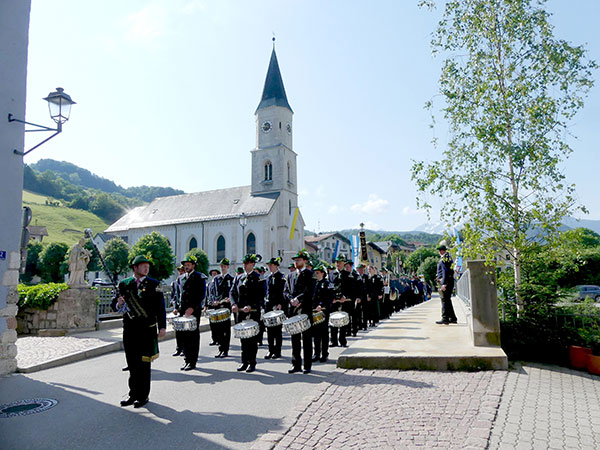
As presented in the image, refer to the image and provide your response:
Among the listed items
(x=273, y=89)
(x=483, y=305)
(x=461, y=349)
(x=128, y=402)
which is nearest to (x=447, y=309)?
(x=483, y=305)

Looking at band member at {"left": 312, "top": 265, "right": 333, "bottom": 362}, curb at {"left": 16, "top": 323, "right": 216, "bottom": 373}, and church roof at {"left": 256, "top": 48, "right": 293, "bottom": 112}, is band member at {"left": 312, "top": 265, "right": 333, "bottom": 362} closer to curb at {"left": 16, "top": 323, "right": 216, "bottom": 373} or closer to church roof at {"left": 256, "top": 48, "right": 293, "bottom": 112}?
curb at {"left": 16, "top": 323, "right": 216, "bottom": 373}

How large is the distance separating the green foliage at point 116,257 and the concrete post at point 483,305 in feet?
186

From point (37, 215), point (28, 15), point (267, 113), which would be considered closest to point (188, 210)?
point (267, 113)

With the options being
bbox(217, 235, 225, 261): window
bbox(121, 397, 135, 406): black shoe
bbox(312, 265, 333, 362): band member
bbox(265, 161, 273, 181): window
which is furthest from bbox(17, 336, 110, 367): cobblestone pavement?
bbox(265, 161, 273, 181): window

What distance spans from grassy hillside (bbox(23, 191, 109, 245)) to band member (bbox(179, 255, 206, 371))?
286 feet

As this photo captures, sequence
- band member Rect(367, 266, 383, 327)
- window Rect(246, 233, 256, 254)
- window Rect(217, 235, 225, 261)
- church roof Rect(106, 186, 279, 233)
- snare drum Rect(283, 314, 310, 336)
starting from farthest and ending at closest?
window Rect(217, 235, 225, 261) < church roof Rect(106, 186, 279, 233) < window Rect(246, 233, 256, 254) < band member Rect(367, 266, 383, 327) < snare drum Rect(283, 314, 310, 336)

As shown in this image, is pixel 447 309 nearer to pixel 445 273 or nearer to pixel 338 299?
pixel 445 273

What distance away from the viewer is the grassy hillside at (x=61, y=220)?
92.9 meters

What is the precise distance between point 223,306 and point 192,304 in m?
2.32

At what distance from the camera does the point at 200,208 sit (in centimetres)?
6850

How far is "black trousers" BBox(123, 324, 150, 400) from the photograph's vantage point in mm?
5688

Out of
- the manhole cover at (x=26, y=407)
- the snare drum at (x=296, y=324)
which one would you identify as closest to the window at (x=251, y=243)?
the snare drum at (x=296, y=324)

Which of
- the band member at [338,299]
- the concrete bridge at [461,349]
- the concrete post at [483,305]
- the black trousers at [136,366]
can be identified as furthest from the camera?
the band member at [338,299]

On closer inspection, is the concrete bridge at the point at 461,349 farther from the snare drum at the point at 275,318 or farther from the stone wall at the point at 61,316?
the stone wall at the point at 61,316
